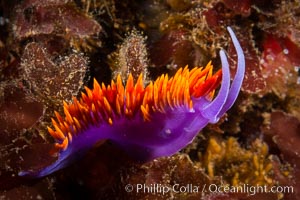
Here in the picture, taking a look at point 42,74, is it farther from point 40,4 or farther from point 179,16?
point 179,16

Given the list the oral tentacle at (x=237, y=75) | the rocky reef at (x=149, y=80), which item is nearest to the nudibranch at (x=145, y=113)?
the oral tentacle at (x=237, y=75)

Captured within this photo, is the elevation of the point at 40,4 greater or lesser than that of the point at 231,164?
greater

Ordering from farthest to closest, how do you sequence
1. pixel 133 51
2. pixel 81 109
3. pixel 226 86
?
pixel 133 51
pixel 81 109
pixel 226 86

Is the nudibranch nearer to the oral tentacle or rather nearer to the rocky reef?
the oral tentacle

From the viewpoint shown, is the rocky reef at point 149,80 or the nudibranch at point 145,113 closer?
the nudibranch at point 145,113

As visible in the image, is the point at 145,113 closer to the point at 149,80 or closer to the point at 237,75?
the point at 237,75

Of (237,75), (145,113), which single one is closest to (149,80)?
(145,113)

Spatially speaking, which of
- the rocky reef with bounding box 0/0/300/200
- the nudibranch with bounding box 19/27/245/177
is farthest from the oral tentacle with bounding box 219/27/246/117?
the rocky reef with bounding box 0/0/300/200

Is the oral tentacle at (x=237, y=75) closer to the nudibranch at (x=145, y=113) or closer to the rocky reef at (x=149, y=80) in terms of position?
the nudibranch at (x=145, y=113)

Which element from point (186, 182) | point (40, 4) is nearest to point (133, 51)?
point (40, 4)
